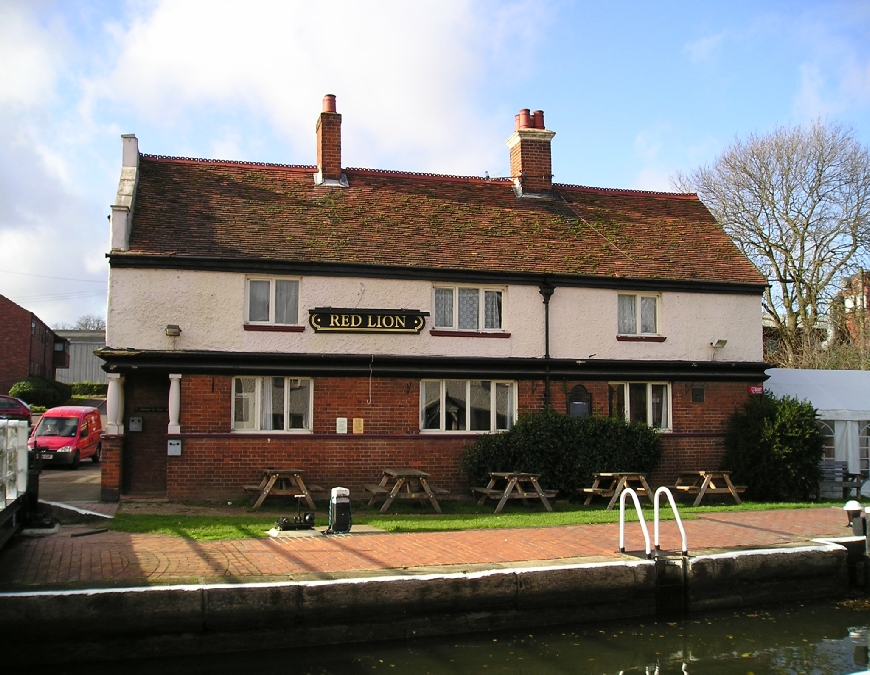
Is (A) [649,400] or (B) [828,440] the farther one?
(B) [828,440]

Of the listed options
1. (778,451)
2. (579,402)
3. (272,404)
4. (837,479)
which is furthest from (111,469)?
(837,479)

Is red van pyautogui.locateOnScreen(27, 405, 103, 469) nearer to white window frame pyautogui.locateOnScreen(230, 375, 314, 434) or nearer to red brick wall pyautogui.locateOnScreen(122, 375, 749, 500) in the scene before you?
red brick wall pyautogui.locateOnScreen(122, 375, 749, 500)

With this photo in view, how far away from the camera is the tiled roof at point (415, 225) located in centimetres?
1709

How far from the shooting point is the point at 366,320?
1688cm

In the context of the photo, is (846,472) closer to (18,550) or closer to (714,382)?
(714,382)

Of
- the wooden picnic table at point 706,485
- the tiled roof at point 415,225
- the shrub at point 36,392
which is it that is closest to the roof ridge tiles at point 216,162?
the tiled roof at point 415,225

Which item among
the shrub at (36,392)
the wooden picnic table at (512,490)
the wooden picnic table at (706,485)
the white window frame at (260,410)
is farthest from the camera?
the shrub at (36,392)

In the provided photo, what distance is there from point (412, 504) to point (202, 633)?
776cm

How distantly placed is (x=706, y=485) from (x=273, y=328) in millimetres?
9209

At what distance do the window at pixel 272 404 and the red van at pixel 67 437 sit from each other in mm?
8427

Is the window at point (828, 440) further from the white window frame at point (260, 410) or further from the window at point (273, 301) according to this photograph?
the window at point (273, 301)

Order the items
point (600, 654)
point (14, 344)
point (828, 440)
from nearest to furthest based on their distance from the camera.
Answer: point (600, 654) < point (828, 440) < point (14, 344)

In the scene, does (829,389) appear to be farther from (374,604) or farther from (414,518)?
(374,604)

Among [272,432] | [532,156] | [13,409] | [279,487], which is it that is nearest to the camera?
[279,487]
